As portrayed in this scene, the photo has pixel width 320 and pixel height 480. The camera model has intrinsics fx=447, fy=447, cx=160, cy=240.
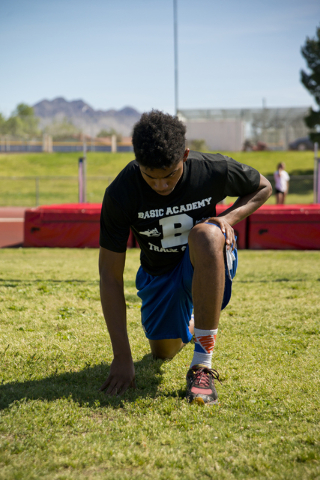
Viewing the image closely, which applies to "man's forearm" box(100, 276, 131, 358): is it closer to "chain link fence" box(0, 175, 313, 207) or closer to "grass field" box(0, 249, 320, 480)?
→ "grass field" box(0, 249, 320, 480)

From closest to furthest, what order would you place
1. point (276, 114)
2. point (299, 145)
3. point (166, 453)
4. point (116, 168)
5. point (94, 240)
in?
point (166, 453), point (94, 240), point (116, 168), point (299, 145), point (276, 114)

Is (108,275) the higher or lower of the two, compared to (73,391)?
higher

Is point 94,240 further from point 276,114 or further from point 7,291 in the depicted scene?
point 276,114

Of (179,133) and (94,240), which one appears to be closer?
(179,133)

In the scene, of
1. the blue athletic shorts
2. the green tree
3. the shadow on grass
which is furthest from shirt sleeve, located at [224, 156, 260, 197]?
the green tree

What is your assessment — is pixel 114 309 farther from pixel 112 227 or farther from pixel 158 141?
pixel 158 141

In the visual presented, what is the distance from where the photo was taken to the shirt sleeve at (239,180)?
2.89 metres

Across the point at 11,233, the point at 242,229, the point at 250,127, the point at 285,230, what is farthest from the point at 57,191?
the point at 250,127

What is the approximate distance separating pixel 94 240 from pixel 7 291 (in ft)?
14.1

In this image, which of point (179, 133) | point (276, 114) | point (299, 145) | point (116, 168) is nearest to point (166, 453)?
point (179, 133)

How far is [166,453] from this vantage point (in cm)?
194

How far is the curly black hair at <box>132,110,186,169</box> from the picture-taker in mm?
2334

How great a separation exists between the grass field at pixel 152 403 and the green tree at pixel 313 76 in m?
28.7

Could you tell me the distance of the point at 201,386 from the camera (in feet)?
8.02
